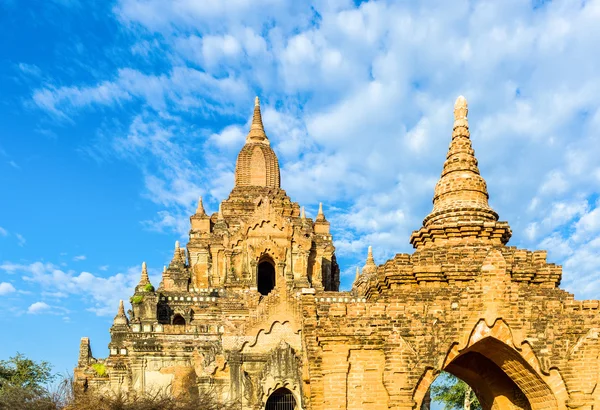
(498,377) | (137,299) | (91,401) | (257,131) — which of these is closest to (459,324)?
(498,377)

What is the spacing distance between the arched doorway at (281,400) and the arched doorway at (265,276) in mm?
15645

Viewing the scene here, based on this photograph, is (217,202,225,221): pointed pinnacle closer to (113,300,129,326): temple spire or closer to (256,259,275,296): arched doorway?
(256,259,275,296): arched doorway

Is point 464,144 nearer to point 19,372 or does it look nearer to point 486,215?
point 486,215

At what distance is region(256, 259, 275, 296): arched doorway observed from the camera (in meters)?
41.8

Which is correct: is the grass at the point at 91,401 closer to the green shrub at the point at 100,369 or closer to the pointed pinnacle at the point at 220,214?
the green shrub at the point at 100,369

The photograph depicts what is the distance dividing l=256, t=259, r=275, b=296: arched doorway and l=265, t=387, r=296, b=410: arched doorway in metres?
15.6

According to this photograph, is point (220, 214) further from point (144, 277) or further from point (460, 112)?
point (460, 112)

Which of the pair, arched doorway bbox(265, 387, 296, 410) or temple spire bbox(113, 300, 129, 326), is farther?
temple spire bbox(113, 300, 129, 326)

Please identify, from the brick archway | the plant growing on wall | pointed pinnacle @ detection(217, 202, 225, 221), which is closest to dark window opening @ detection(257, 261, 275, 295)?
pointed pinnacle @ detection(217, 202, 225, 221)

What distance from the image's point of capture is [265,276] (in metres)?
42.9

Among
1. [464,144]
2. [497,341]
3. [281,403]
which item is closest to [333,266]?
[281,403]

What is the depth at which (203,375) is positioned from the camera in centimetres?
2588

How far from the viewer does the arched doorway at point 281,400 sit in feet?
84.7

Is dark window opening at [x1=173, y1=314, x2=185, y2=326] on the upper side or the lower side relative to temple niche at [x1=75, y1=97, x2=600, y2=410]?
upper
